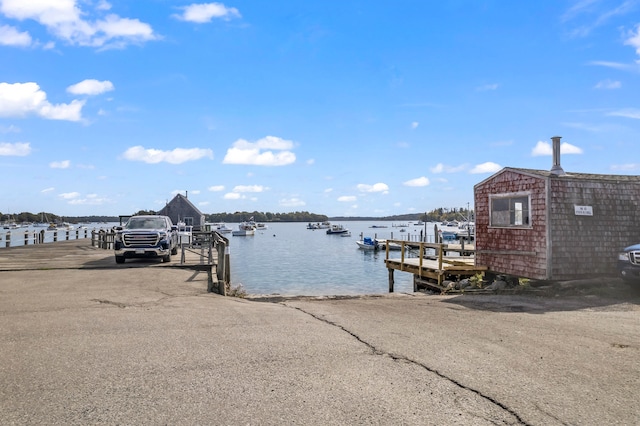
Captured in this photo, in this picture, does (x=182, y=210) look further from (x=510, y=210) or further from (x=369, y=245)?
(x=510, y=210)

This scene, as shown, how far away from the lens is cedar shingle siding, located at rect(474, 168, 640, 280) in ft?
49.4

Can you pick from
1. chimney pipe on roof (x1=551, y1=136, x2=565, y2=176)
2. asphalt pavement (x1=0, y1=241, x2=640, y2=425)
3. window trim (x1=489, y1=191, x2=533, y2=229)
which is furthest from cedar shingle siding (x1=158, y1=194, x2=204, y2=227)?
asphalt pavement (x1=0, y1=241, x2=640, y2=425)

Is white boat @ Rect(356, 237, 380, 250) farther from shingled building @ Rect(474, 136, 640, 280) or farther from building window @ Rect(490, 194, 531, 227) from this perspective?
shingled building @ Rect(474, 136, 640, 280)

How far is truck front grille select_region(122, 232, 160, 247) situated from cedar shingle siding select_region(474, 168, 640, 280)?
47.2ft

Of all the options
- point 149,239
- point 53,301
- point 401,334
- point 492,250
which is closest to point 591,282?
point 492,250

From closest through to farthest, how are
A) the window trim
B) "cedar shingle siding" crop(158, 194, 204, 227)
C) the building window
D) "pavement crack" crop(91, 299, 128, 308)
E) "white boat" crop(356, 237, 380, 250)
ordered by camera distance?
"pavement crack" crop(91, 299, 128, 308), the window trim, the building window, "cedar shingle siding" crop(158, 194, 204, 227), "white boat" crop(356, 237, 380, 250)

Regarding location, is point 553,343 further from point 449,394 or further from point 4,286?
point 4,286

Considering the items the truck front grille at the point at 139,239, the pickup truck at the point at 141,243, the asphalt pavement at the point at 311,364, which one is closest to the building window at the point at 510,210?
the asphalt pavement at the point at 311,364

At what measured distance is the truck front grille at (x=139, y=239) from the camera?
783 inches

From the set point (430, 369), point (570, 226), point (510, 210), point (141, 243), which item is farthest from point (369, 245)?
point (430, 369)

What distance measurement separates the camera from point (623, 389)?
5332 mm

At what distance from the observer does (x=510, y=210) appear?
16.9 m

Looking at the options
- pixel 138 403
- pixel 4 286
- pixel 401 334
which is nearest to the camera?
pixel 138 403

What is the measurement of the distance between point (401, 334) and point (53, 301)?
26.9ft
